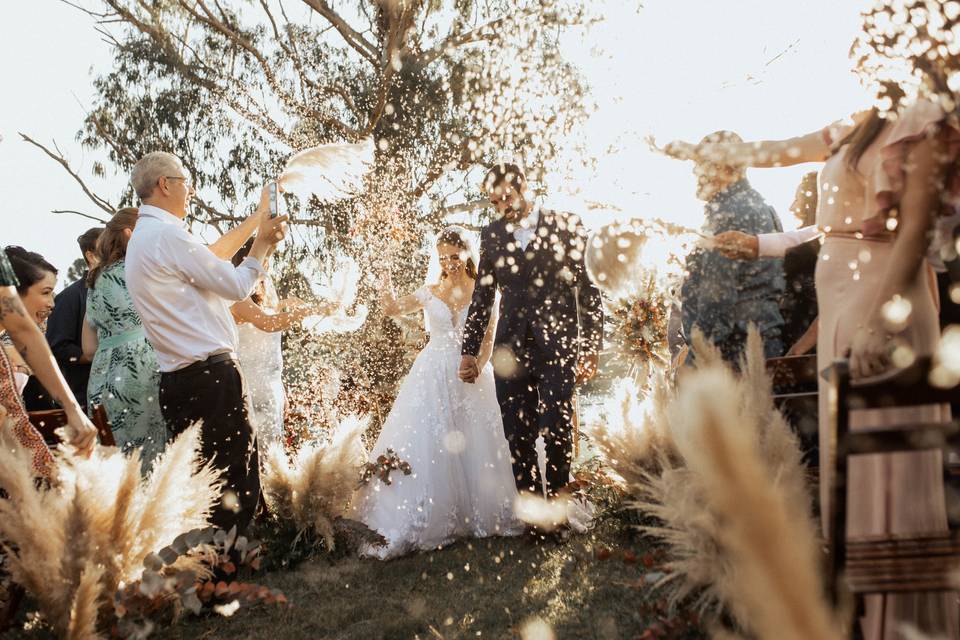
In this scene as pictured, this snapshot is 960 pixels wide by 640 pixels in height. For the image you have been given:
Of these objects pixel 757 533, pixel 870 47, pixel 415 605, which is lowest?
pixel 415 605

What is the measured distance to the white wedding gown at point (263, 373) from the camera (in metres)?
5.29

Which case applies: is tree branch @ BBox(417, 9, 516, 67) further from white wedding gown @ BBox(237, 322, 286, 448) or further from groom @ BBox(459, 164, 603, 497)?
groom @ BBox(459, 164, 603, 497)

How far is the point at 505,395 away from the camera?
4.50m

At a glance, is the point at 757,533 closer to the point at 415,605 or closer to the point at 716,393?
the point at 716,393

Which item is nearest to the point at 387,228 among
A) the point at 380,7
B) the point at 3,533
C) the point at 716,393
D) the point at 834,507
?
the point at 380,7

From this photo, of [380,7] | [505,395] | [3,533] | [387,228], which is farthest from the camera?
[380,7]

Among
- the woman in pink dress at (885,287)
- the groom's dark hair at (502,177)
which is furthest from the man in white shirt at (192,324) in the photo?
the woman in pink dress at (885,287)

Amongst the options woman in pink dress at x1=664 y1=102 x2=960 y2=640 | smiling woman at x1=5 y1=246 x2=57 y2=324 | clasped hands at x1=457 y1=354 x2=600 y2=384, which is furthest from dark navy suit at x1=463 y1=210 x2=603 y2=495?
smiling woman at x1=5 y1=246 x2=57 y2=324

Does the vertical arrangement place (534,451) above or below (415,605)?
above

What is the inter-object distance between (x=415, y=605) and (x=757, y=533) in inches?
136

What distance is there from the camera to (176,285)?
3.27m

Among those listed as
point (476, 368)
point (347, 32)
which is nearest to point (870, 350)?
point (476, 368)

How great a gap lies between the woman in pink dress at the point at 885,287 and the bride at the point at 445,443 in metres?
2.92

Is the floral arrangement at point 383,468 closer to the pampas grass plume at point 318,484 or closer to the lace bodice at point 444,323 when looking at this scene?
the pampas grass plume at point 318,484
